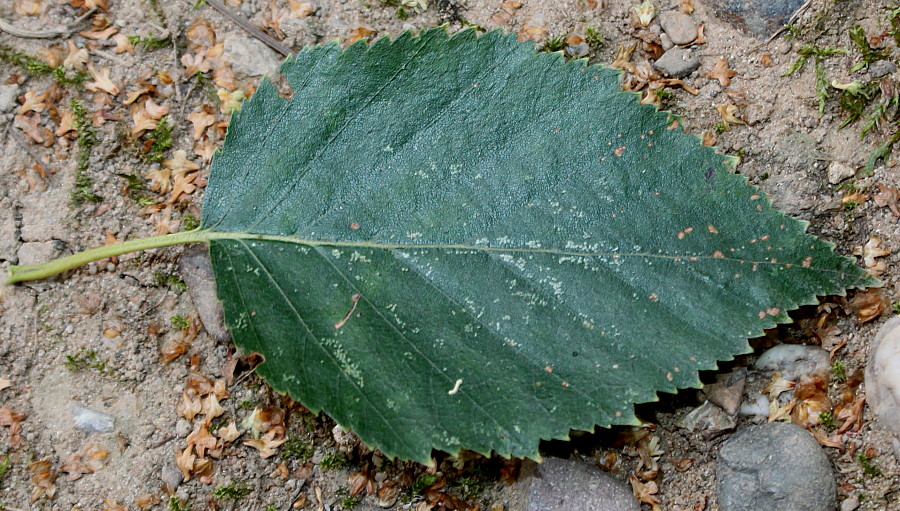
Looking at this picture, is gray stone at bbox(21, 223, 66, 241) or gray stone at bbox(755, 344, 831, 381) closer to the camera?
gray stone at bbox(755, 344, 831, 381)

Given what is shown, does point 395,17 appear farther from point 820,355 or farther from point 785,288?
point 820,355

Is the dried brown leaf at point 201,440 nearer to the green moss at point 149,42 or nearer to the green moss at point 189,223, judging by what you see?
the green moss at point 189,223

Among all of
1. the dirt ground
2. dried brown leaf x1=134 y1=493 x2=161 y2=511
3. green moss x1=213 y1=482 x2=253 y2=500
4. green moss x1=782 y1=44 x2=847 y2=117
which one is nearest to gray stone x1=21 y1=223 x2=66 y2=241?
the dirt ground

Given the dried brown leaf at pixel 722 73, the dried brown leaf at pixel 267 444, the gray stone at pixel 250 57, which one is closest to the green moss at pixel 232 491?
the dried brown leaf at pixel 267 444

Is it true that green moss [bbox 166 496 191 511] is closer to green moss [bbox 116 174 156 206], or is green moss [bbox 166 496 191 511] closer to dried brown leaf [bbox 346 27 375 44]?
green moss [bbox 116 174 156 206]

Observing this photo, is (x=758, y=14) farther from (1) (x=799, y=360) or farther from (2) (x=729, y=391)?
(2) (x=729, y=391)

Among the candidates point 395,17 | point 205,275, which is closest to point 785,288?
point 395,17

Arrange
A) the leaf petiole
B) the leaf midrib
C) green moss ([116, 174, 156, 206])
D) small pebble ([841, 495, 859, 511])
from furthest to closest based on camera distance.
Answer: green moss ([116, 174, 156, 206]) → the leaf petiole → small pebble ([841, 495, 859, 511]) → the leaf midrib

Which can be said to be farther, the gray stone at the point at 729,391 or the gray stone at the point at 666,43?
the gray stone at the point at 666,43

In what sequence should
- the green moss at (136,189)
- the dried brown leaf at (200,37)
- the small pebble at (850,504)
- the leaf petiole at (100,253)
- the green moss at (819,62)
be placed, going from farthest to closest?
the dried brown leaf at (200,37), the green moss at (136,189), the green moss at (819,62), the leaf petiole at (100,253), the small pebble at (850,504)
